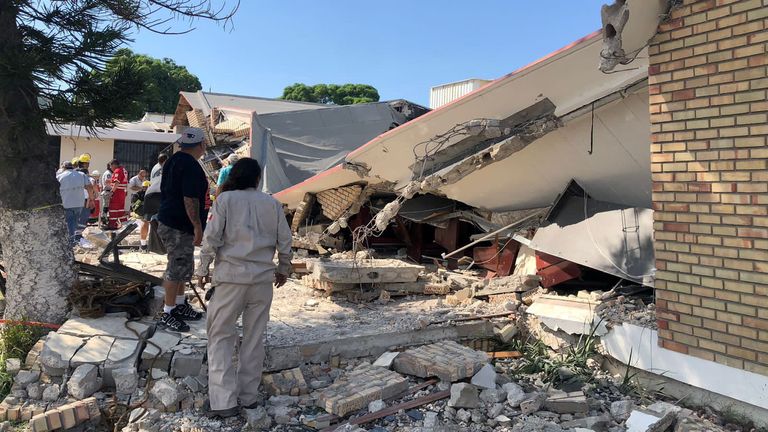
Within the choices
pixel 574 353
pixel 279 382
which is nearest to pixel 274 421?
pixel 279 382

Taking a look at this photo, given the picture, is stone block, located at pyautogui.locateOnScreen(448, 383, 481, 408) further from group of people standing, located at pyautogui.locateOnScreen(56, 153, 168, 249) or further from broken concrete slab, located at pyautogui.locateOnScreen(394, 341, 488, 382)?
group of people standing, located at pyautogui.locateOnScreen(56, 153, 168, 249)

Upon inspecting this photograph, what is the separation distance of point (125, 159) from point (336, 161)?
38.5 feet

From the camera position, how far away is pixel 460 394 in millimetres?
3682

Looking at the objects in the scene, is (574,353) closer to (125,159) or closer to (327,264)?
(327,264)

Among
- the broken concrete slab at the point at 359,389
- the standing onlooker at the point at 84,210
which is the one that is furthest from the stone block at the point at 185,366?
the standing onlooker at the point at 84,210

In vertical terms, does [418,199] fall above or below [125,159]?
below

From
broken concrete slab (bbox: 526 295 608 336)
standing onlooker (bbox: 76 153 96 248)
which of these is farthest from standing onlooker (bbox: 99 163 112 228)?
broken concrete slab (bbox: 526 295 608 336)

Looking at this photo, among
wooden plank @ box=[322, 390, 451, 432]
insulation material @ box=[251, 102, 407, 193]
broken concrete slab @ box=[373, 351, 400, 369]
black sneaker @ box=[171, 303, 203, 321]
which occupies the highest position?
insulation material @ box=[251, 102, 407, 193]

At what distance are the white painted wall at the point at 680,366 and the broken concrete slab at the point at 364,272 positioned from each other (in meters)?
2.46

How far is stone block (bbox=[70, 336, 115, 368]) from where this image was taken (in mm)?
3846

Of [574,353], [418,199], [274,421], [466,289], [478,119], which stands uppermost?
[478,119]

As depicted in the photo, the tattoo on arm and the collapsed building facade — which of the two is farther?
the tattoo on arm

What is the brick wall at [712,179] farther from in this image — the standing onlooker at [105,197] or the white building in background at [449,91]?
the standing onlooker at [105,197]

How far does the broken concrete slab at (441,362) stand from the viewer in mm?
3953
